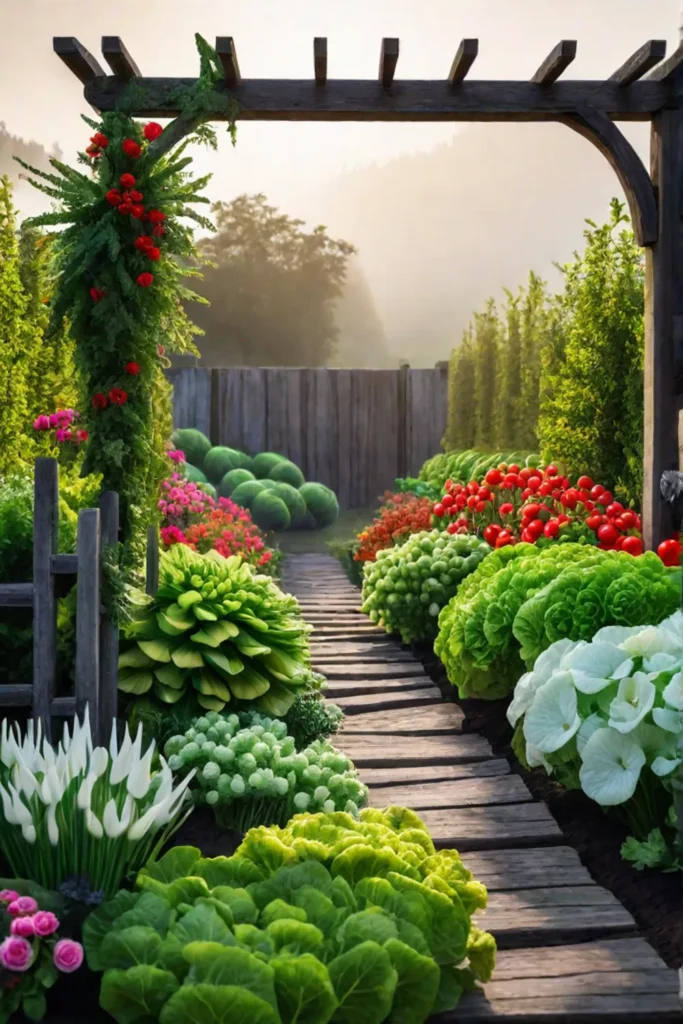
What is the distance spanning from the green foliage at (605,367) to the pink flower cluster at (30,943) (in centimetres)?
541

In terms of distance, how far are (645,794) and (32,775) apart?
1.91m

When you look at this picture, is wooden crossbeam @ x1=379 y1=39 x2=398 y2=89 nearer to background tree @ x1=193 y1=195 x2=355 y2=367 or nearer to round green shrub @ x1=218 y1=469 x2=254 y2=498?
round green shrub @ x1=218 y1=469 x2=254 y2=498

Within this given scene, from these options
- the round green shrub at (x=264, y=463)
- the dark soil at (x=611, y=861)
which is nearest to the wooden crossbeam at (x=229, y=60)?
the dark soil at (x=611, y=861)

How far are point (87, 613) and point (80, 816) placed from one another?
1123mm

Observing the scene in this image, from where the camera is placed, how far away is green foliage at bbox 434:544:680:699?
4121 mm

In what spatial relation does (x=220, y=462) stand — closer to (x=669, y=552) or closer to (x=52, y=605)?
(x=669, y=552)

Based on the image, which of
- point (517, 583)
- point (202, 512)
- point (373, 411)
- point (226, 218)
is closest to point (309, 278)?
point (226, 218)

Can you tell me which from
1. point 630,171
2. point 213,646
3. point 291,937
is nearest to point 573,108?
point 630,171

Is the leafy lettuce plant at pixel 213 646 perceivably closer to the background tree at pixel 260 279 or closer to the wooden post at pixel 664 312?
the wooden post at pixel 664 312

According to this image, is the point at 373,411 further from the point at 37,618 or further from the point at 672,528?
the point at 37,618

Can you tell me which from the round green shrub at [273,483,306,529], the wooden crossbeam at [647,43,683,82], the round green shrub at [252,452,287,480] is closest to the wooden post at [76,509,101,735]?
the wooden crossbeam at [647,43,683,82]

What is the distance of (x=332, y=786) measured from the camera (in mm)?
3525

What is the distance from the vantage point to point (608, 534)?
6.04 meters

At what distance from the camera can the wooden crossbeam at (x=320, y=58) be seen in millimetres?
5078
